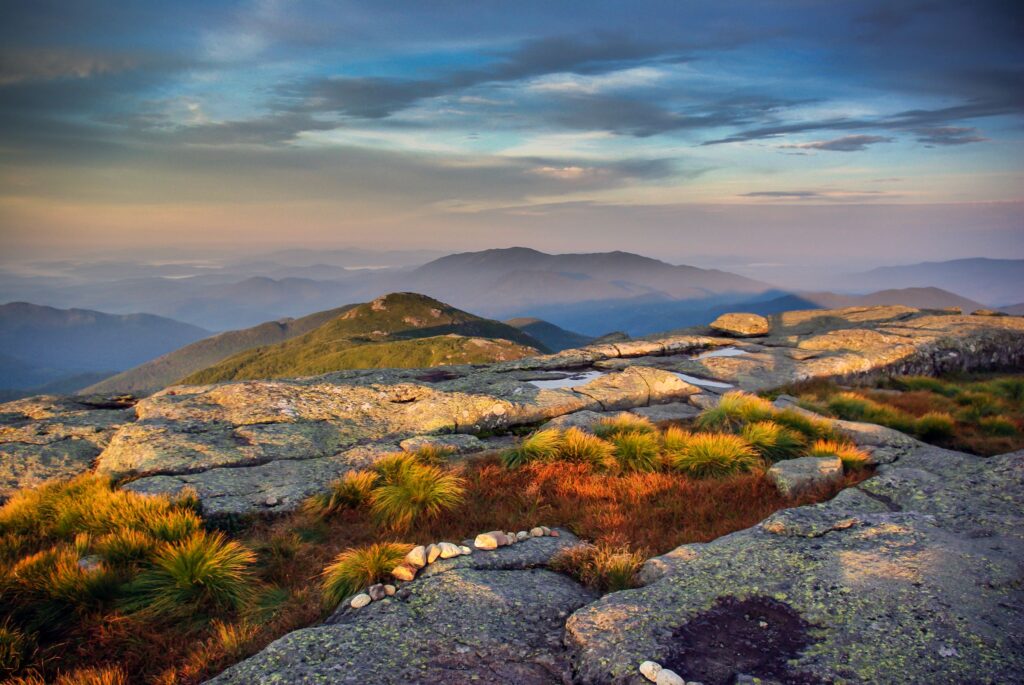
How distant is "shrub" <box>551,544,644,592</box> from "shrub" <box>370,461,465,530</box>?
2.73 metres

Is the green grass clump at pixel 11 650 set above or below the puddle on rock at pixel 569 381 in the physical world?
above

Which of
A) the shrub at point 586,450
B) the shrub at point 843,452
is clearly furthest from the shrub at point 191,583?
the shrub at point 843,452

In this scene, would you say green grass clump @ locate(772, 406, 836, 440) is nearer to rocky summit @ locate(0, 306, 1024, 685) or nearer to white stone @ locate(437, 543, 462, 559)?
rocky summit @ locate(0, 306, 1024, 685)

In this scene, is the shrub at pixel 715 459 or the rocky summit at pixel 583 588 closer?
the rocky summit at pixel 583 588

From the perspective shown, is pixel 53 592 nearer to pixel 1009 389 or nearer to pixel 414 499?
pixel 414 499

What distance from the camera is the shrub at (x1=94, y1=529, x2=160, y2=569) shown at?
7.89 m

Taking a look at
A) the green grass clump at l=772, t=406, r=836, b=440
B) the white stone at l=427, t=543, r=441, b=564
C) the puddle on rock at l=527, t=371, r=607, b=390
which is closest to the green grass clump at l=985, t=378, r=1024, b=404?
the green grass clump at l=772, t=406, r=836, b=440

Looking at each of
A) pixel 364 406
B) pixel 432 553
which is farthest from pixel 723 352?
pixel 432 553

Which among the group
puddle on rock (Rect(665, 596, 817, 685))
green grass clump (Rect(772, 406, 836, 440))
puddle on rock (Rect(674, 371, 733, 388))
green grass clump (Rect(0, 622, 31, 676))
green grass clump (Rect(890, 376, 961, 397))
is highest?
puddle on rock (Rect(665, 596, 817, 685))

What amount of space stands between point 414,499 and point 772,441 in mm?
8588

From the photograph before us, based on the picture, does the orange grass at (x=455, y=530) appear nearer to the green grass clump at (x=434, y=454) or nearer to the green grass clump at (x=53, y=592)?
the green grass clump at (x=53, y=592)

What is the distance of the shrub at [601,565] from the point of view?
730 cm

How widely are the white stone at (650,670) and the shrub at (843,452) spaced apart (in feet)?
29.0

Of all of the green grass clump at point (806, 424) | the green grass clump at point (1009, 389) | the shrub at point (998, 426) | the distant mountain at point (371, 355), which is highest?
the green grass clump at point (806, 424)
